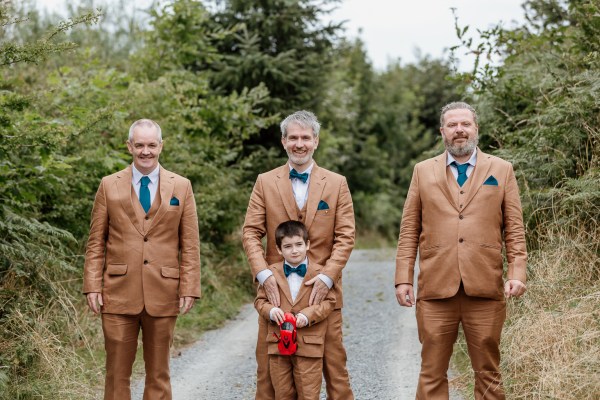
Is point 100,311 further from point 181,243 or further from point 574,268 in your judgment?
point 574,268

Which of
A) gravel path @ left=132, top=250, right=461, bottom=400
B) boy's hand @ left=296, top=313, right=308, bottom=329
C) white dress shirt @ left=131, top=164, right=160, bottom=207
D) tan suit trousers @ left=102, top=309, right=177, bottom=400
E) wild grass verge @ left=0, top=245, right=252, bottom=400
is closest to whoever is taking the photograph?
boy's hand @ left=296, top=313, right=308, bottom=329

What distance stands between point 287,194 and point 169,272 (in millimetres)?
907

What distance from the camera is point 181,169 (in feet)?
34.0

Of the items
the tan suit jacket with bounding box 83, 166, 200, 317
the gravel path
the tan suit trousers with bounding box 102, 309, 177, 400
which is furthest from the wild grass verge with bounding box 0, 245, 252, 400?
the tan suit jacket with bounding box 83, 166, 200, 317

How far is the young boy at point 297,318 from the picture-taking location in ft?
14.7

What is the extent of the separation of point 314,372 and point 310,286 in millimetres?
514

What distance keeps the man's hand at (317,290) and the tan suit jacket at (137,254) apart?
0.80 m

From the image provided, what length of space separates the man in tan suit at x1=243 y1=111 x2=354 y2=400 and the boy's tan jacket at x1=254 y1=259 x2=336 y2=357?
0.15 ft

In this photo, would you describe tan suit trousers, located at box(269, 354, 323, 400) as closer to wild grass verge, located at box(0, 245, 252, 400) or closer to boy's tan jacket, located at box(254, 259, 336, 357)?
boy's tan jacket, located at box(254, 259, 336, 357)

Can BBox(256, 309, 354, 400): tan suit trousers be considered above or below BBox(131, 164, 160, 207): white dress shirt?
below

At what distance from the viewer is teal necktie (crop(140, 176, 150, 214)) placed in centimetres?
481

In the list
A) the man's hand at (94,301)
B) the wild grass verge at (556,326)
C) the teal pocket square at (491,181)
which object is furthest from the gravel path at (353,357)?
the teal pocket square at (491,181)

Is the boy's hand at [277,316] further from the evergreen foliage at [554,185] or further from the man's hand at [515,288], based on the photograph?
the evergreen foliage at [554,185]

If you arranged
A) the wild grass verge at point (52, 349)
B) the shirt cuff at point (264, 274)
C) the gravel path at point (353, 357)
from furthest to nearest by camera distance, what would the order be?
the gravel path at point (353, 357) < the wild grass verge at point (52, 349) < the shirt cuff at point (264, 274)
